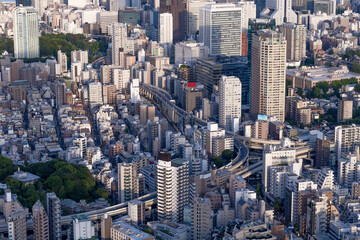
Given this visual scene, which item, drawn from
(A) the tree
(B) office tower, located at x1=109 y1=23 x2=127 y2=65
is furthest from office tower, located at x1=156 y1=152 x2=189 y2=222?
(B) office tower, located at x1=109 y1=23 x2=127 y2=65

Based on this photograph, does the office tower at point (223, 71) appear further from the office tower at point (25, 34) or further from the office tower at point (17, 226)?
the office tower at point (17, 226)

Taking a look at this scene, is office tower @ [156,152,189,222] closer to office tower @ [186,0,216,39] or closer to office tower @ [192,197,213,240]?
office tower @ [192,197,213,240]

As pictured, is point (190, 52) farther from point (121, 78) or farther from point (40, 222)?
point (40, 222)

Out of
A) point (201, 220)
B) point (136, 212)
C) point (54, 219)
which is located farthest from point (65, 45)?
point (201, 220)

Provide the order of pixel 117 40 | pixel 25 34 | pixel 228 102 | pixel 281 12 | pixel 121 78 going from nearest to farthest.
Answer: pixel 228 102, pixel 121 78, pixel 117 40, pixel 25 34, pixel 281 12

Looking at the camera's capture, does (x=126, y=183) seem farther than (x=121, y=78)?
No

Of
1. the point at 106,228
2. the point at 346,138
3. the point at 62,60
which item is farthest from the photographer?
the point at 62,60

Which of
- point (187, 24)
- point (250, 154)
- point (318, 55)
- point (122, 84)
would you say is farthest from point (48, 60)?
point (250, 154)

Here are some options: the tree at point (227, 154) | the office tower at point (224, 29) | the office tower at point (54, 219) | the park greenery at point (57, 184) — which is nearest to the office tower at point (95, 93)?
the office tower at point (224, 29)
